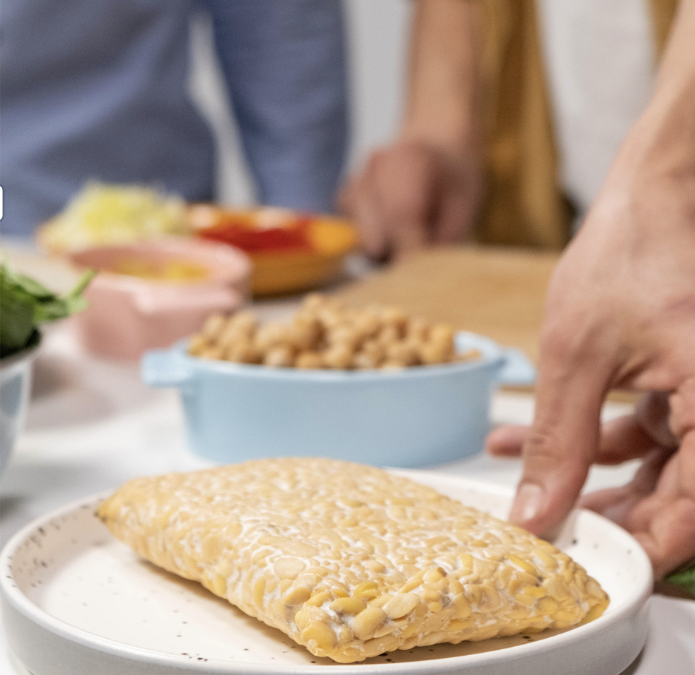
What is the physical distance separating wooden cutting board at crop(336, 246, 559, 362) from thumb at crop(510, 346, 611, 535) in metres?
0.57

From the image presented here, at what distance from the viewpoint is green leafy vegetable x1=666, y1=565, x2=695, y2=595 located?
1.87 ft

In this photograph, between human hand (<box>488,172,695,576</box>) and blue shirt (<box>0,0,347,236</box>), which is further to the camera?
blue shirt (<box>0,0,347,236</box>)

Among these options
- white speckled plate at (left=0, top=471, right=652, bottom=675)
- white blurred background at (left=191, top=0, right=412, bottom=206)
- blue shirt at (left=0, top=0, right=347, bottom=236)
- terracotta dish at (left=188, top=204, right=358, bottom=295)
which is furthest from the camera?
white blurred background at (left=191, top=0, right=412, bottom=206)

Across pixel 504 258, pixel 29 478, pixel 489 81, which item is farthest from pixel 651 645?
pixel 489 81

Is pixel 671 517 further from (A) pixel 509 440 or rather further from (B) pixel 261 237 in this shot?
(B) pixel 261 237

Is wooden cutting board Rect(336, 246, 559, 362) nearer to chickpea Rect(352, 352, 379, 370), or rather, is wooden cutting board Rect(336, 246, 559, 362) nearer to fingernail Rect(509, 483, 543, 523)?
chickpea Rect(352, 352, 379, 370)

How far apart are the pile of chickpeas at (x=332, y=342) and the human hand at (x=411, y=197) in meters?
0.95

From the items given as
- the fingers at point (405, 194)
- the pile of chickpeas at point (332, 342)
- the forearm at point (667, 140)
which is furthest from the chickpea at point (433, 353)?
the fingers at point (405, 194)

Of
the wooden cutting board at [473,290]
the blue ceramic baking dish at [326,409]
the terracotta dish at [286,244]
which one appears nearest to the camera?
the blue ceramic baking dish at [326,409]

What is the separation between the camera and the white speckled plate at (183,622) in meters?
0.40

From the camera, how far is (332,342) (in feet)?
2.78

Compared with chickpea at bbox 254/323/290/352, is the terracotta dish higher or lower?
lower

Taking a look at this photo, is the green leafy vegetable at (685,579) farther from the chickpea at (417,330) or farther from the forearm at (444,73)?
the forearm at (444,73)

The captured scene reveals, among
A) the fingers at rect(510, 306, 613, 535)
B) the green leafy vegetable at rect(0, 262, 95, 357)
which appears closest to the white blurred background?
the green leafy vegetable at rect(0, 262, 95, 357)
